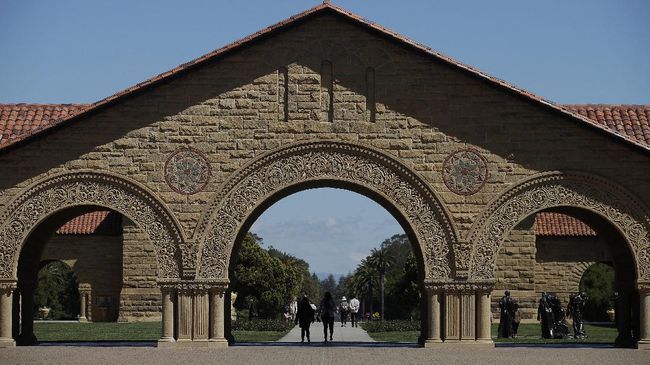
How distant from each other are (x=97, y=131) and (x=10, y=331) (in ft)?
15.3

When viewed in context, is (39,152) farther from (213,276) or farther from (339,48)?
(339,48)

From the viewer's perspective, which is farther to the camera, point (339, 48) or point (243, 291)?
point (243, 291)

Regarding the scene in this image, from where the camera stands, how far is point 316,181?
87.5 feet

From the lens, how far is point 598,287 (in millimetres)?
56188

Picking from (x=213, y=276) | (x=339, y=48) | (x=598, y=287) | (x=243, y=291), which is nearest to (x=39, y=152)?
(x=213, y=276)

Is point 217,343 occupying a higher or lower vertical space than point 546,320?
lower

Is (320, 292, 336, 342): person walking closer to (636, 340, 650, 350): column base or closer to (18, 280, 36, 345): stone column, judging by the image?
(18, 280, 36, 345): stone column

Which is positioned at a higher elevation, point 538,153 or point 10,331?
point 538,153

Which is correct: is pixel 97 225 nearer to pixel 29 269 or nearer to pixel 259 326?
pixel 259 326

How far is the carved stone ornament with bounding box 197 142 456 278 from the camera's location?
Answer: 2633cm

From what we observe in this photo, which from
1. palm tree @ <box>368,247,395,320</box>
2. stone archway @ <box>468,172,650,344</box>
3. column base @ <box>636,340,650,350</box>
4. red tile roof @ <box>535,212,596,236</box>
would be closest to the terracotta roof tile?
stone archway @ <box>468,172,650,344</box>

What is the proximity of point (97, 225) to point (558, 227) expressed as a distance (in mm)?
18644

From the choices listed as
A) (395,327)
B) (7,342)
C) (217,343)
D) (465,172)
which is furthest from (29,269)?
(395,327)

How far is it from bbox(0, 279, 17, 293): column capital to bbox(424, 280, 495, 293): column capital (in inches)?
345
